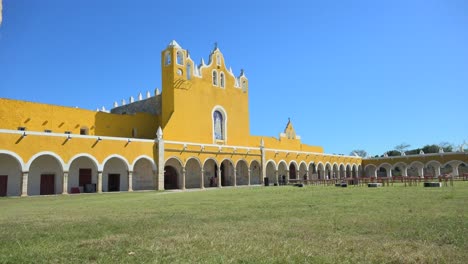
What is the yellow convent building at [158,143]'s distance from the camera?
24.7 metres

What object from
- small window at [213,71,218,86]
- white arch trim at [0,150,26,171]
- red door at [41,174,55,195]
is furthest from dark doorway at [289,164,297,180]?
white arch trim at [0,150,26,171]

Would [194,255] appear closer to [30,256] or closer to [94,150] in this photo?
[30,256]

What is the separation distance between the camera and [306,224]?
20.5 ft

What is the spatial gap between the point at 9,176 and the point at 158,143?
10.2m

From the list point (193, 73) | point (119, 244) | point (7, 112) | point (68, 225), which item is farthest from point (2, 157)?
point (119, 244)

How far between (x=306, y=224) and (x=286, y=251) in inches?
85.1

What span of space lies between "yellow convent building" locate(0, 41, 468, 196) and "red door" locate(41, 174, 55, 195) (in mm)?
65

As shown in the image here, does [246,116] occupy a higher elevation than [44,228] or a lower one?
higher

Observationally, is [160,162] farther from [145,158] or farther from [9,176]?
[9,176]

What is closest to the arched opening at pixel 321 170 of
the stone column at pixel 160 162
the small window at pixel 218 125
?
the small window at pixel 218 125

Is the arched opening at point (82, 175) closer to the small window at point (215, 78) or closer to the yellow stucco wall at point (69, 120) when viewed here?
the yellow stucco wall at point (69, 120)

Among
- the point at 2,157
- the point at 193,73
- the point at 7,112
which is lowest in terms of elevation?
Answer: the point at 2,157

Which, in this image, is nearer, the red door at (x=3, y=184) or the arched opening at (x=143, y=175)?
the red door at (x=3, y=184)

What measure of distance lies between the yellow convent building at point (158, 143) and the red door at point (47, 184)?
0.06 meters
